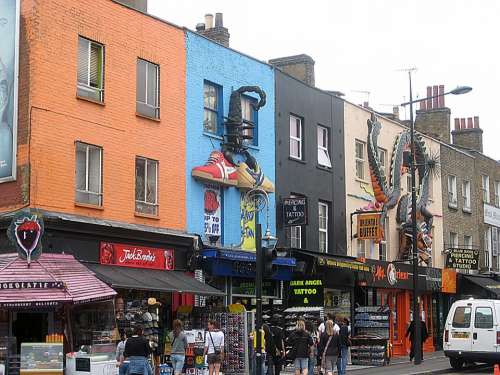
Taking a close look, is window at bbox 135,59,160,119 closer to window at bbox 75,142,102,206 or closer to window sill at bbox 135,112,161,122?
window sill at bbox 135,112,161,122

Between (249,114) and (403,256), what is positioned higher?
(249,114)

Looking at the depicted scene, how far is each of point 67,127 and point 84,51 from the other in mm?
2043

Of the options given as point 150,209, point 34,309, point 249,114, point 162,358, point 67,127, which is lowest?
point 162,358

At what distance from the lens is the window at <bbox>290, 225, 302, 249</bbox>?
2702cm

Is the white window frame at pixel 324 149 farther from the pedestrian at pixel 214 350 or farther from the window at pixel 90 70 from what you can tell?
the pedestrian at pixel 214 350

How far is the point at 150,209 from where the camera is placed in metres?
21.6

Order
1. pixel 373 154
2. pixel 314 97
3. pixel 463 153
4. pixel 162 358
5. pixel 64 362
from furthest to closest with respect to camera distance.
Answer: pixel 463 153, pixel 373 154, pixel 314 97, pixel 162 358, pixel 64 362

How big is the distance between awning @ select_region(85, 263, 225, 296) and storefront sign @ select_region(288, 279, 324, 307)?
17.4 ft

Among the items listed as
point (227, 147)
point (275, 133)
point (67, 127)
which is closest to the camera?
point (67, 127)

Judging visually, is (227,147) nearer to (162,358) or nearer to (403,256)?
(162,358)

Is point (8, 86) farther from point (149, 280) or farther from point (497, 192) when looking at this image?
point (497, 192)

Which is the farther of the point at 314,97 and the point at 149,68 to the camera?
the point at 314,97

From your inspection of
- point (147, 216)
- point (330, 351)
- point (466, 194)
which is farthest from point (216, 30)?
point (466, 194)

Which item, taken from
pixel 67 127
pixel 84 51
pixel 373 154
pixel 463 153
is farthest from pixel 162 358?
pixel 463 153
